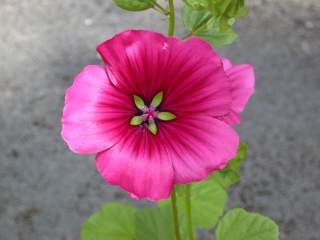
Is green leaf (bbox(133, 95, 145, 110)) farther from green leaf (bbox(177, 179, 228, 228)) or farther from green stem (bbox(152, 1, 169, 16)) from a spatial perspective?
green leaf (bbox(177, 179, 228, 228))

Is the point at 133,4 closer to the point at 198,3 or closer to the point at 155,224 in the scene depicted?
the point at 198,3

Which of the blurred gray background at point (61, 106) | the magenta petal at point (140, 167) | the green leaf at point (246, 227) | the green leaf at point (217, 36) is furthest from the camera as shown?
the blurred gray background at point (61, 106)

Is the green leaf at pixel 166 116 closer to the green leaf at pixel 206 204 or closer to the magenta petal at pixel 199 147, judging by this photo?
the magenta petal at pixel 199 147

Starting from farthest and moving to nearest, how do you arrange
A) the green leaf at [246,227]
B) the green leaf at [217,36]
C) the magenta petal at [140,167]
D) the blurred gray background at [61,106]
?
the blurred gray background at [61,106]
the green leaf at [246,227]
the green leaf at [217,36]
the magenta petal at [140,167]

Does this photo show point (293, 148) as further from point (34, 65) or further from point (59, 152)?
point (34, 65)

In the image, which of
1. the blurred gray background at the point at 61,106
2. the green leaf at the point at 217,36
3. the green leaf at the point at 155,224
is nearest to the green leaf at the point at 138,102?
the green leaf at the point at 217,36

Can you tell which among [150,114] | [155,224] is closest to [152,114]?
[150,114]

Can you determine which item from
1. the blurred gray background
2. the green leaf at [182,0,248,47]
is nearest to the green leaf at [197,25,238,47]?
the green leaf at [182,0,248,47]
